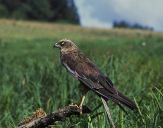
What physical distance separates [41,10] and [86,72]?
94.2 meters

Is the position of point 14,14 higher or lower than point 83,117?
lower

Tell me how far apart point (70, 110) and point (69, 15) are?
99.1m

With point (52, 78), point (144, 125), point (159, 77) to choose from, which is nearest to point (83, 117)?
point (144, 125)

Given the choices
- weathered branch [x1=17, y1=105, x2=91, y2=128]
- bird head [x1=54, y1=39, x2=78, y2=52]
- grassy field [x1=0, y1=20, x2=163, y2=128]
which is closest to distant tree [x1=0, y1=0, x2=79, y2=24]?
grassy field [x1=0, y1=20, x2=163, y2=128]

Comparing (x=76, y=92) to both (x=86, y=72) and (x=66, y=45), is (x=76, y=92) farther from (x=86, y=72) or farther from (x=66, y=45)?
(x=86, y=72)

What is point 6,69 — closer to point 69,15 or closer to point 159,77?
point 159,77

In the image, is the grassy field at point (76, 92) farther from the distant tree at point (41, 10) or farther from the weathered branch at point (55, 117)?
the distant tree at point (41, 10)

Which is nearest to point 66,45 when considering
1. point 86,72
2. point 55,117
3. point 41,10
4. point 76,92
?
point 86,72

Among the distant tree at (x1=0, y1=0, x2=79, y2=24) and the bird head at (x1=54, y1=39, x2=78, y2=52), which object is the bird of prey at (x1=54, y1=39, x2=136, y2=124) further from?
the distant tree at (x1=0, y1=0, x2=79, y2=24)

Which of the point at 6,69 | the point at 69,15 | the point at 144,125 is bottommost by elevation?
the point at 69,15

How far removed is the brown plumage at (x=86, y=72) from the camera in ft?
21.3

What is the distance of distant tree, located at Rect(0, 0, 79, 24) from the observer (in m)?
98.2

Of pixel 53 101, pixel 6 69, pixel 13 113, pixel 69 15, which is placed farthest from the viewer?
pixel 69 15

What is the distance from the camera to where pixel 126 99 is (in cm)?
641
